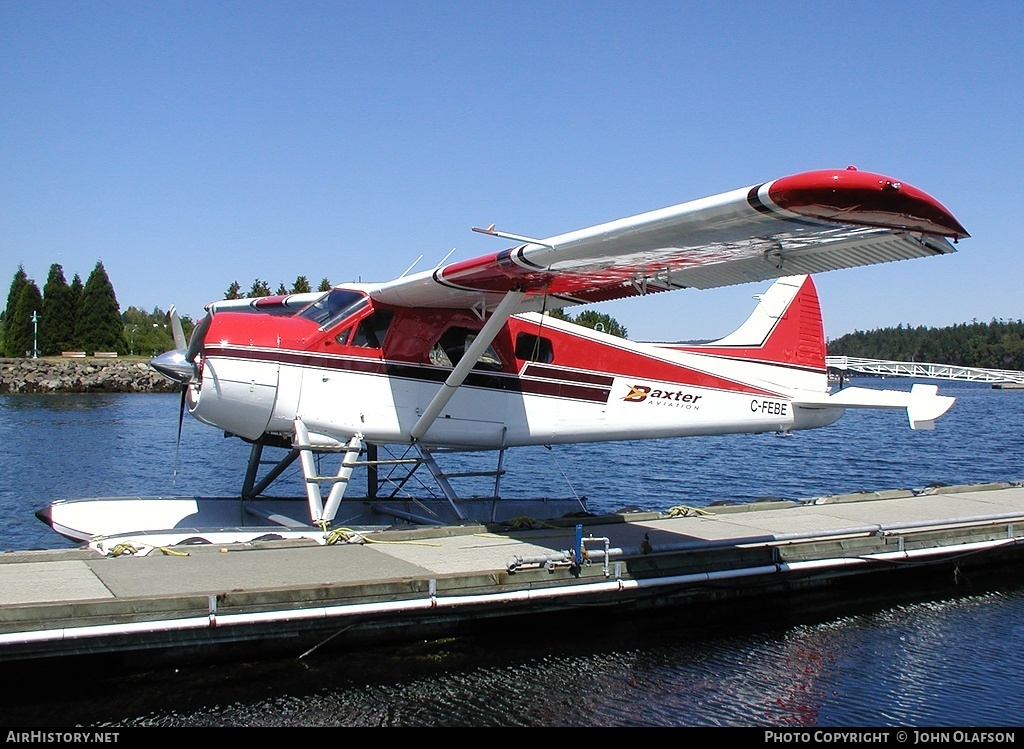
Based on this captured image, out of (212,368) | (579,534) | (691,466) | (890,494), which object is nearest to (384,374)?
(212,368)

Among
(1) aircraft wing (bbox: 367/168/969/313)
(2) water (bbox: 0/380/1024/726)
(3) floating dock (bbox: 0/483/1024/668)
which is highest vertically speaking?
(1) aircraft wing (bbox: 367/168/969/313)

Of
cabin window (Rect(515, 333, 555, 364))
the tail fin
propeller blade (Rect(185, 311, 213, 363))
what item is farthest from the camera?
the tail fin

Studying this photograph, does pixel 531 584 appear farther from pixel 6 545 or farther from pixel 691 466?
pixel 691 466

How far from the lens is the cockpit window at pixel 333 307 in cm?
1014

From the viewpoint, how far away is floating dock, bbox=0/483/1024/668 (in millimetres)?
6324

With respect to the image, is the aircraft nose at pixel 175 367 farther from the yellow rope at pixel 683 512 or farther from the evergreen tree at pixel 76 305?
the evergreen tree at pixel 76 305

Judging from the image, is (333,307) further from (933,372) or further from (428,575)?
(933,372)

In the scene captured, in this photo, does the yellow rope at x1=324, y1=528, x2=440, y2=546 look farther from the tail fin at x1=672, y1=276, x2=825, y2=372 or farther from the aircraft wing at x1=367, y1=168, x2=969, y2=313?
the tail fin at x1=672, y1=276, x2=825, y2=372

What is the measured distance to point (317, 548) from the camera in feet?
28.6

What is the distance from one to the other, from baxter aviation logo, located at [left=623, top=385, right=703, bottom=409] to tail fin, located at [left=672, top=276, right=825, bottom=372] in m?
0.76

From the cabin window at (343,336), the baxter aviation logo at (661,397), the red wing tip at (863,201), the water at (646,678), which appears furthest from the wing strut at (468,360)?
the red wing tip at (863,201)

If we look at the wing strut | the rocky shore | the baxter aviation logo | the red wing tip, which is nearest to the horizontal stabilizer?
the baxter aviation logo

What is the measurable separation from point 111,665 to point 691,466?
1961 cm
